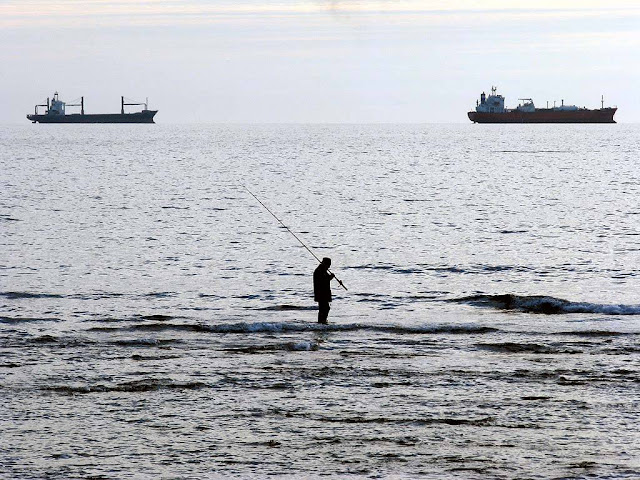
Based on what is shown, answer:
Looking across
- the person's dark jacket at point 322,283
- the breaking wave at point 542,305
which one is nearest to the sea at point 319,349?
the breaking wave at point 542,305

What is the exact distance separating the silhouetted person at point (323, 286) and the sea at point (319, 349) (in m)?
0.34

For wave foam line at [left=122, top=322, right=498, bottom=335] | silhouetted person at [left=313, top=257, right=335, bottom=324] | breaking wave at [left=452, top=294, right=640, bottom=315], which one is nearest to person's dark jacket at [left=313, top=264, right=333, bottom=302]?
silhouetted person at [left=313, top=257, right=335, bottom=324]

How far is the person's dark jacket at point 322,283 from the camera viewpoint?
18.9 metres

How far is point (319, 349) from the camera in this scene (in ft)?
56.0

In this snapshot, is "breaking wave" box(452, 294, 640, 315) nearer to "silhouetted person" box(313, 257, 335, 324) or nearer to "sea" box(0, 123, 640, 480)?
"sea" box(0, 123, 640, 480)

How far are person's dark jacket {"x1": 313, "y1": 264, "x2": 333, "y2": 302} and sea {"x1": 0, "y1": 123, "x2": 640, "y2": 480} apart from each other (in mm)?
598

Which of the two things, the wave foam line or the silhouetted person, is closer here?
the silhouetted person

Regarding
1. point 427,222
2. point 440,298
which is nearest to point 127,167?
point 427,222

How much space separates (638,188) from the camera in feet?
223

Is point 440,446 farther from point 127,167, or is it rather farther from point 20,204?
point 127,167

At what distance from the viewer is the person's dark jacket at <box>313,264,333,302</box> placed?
1886 centimetres

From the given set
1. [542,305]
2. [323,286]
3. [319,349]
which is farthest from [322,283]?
[542,305]

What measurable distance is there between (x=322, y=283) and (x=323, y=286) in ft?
0.28

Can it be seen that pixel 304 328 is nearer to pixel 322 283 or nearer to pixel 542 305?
pixel 322 283
